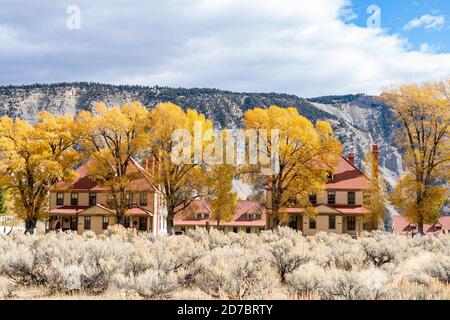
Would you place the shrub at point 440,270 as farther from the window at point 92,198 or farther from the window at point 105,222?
the window at point 92,198

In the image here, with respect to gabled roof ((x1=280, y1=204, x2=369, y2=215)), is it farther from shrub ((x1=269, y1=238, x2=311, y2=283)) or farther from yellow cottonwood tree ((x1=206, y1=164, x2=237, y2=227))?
shrub ((x1=269, y1=238, x2=311, y2=283))

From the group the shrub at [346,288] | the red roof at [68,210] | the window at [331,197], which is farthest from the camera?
the window at [331,197]

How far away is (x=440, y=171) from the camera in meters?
39.7

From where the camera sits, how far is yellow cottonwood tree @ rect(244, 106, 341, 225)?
42625 millimetres

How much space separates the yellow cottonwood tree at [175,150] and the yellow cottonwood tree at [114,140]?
151 centimetres

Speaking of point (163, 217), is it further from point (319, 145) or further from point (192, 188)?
point (319, 145)

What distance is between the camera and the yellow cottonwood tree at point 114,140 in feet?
141

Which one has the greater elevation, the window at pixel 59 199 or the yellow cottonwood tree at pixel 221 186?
the yellow cottonwood tree at pixel 221 186

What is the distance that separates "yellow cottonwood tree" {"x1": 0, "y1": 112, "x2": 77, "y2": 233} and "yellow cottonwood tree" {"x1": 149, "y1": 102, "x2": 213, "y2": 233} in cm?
833

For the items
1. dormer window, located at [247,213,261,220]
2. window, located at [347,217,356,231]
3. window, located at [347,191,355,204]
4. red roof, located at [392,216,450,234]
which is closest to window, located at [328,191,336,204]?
window, located at [347,191,355,204]

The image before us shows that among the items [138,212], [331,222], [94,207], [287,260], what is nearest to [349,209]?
[331,222]

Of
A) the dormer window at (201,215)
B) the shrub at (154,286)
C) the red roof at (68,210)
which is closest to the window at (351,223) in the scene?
the red roof at (68,210)

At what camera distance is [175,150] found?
1651 inches
